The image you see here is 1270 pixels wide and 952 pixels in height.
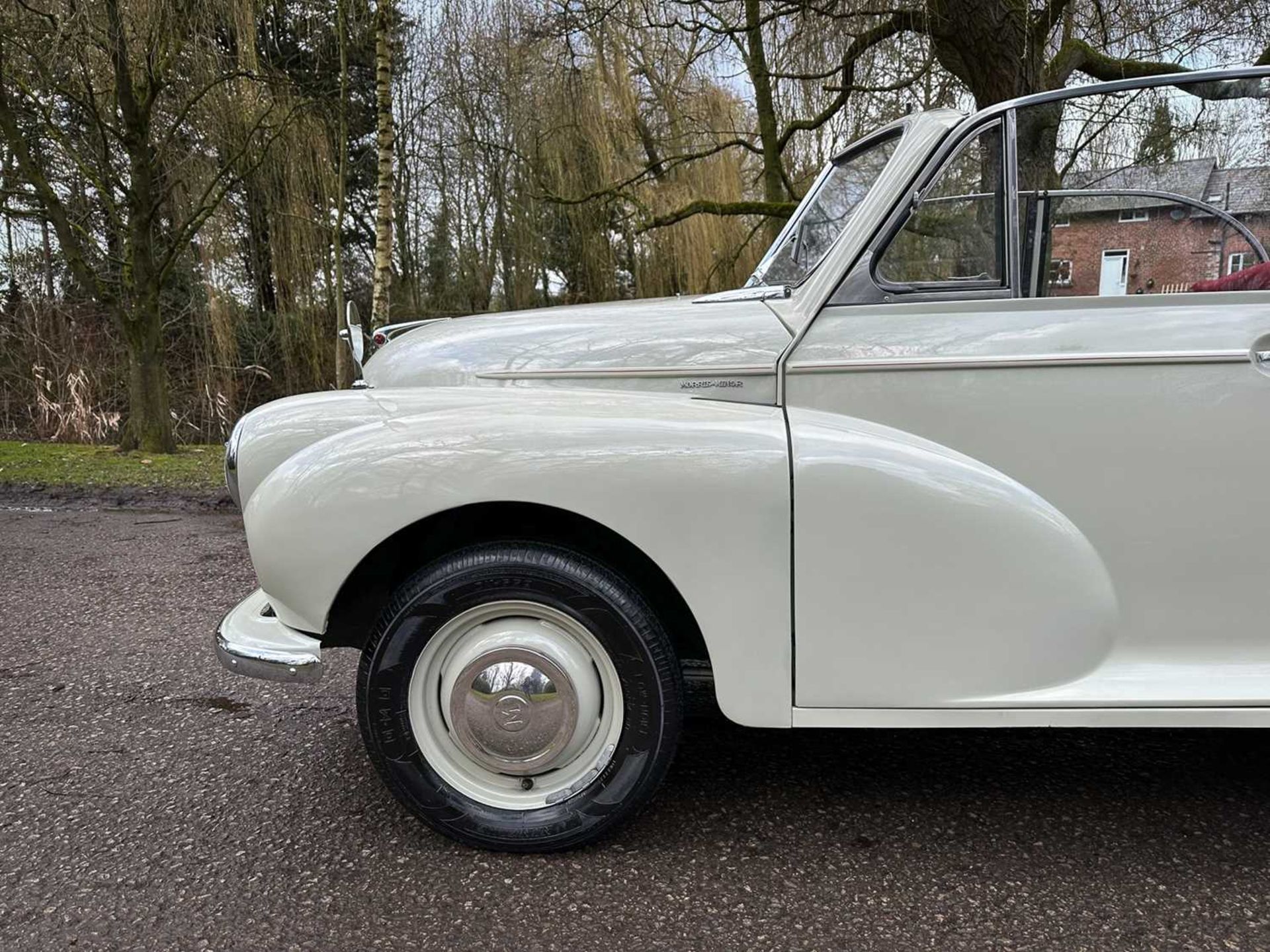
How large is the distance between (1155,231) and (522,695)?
1982 mm

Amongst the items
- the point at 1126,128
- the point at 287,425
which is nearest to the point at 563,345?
the point at 287,425

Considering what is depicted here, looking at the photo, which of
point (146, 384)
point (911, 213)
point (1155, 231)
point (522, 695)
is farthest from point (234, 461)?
point (146, 384)

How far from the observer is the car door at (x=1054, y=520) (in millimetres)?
2061

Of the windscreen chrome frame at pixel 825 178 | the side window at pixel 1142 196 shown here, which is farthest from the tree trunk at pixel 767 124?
the side window at pixel 1142 196

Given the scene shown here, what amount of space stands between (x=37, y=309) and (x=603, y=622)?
50.2 ft

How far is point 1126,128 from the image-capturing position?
2391 mm

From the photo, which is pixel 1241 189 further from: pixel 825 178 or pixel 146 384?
pixel 146 384

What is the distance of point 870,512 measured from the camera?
6.77ft

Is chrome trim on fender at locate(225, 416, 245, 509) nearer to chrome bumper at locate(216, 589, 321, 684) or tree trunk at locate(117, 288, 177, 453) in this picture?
chrome bumper at locate(216, 589, 321, 684)

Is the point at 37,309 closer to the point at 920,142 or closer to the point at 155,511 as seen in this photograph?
the point at 155,511

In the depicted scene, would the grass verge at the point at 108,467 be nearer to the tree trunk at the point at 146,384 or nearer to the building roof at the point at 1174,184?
the tree trunk at the point at 146,384

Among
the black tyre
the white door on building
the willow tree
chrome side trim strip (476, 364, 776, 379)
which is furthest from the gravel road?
the willow tree

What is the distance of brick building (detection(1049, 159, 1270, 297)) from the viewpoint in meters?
2.21

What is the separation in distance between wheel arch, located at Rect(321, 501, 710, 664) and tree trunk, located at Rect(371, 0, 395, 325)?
7.67 metres
